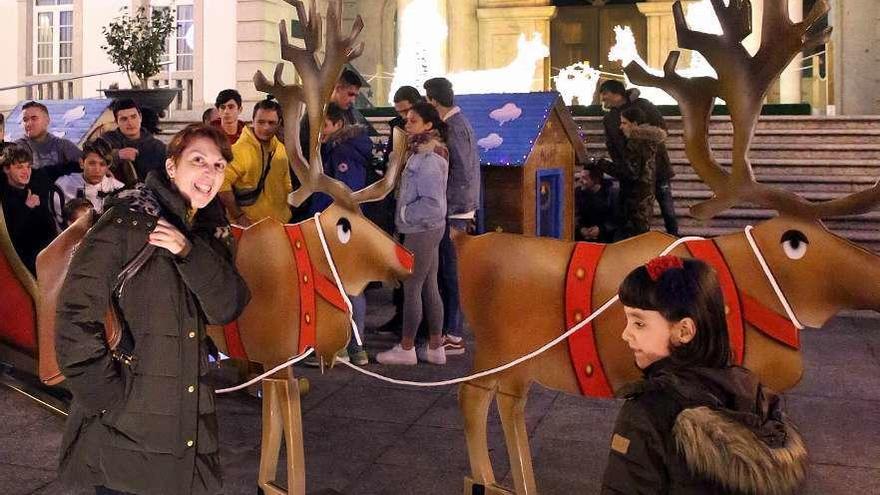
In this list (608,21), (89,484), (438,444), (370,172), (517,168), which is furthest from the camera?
(608,21)

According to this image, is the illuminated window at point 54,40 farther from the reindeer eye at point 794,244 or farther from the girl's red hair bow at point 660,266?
the girl's red hair bow at point 660,266

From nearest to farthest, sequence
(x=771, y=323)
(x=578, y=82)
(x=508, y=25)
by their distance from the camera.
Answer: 1. (x=771, y=323)
2. (x=578, y=82)
3. (x=508, y=25)

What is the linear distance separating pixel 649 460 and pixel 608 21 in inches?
794

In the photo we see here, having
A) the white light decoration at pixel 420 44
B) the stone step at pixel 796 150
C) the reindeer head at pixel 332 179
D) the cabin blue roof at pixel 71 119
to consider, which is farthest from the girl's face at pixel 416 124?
the white light decoration at pixel 420 44

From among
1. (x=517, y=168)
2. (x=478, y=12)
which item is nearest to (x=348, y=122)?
(x=517, y=168)

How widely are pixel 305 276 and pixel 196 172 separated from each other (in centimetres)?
120

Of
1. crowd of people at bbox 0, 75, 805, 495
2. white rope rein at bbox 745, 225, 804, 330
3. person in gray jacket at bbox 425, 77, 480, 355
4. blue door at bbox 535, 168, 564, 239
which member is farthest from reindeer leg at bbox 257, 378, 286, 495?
blue door at bbox 535, 168, 564, 239

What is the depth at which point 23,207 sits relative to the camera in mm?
6723

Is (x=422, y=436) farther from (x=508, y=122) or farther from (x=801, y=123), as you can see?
(x=801, y=123)

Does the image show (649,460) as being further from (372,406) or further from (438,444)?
(372,406)

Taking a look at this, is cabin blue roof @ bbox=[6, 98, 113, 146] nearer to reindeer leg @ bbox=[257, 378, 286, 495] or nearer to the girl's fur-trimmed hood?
reindeer leg @ bbox=[257, 378, 286, 495]

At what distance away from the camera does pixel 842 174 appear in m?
12.4

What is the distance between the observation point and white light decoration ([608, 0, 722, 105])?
695 inches

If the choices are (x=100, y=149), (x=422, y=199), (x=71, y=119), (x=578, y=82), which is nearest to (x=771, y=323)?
(x=422, y=199)
